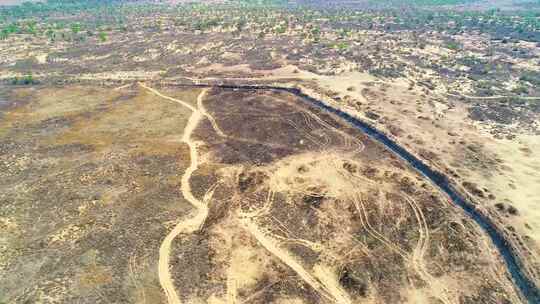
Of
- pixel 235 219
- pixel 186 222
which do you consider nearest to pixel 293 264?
pixel 235 219

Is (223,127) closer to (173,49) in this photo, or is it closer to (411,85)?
(411,85)

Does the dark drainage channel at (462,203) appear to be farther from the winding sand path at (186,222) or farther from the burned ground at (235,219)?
the winding sand path at (186,222)

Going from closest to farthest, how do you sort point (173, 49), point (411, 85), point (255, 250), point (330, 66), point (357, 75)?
point (255, 250) < point (411, 85) < point (357, 75) < point (330, 66) < point (173, 49)

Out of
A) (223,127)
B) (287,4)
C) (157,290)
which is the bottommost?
(157,290)

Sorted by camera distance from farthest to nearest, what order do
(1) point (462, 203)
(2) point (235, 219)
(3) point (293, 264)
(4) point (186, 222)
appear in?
(1) point (462, 203)
(2) point (235, 219)
(4) point (186, 222)
(3) point (293, 264)

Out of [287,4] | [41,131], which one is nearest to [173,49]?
[41,131]

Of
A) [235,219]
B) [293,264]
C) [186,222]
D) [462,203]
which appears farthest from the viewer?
[462,203]

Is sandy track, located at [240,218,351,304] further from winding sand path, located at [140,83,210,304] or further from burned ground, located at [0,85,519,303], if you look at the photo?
winding sand path, located at [140,83,210,304]

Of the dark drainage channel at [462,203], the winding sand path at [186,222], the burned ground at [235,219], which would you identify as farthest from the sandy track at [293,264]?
the dark drainage channel at [462,203]

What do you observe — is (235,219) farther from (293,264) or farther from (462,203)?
(462,203)
